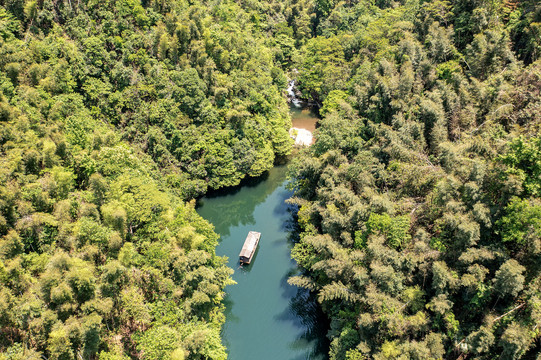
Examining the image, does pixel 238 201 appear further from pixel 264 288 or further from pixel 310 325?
pixel 310 325

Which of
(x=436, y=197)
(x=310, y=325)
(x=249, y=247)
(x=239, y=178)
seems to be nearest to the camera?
(x=436, y=197)

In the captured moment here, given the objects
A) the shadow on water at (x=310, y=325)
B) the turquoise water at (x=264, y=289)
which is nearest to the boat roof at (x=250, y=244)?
the turquoise water at (x=264, y=289)

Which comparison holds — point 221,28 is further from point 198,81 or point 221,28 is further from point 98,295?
point 98,295

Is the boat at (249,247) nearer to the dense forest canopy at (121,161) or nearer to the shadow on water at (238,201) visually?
the shadow on water at (238,201)

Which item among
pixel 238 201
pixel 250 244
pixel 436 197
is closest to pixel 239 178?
pixel 238 201

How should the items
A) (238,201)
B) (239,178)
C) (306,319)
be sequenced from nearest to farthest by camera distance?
(306,319) < (239,178) < (238,201)

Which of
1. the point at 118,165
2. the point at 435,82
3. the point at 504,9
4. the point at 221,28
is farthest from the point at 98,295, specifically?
the point at 504,9

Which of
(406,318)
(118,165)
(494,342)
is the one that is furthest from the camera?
(118,165)

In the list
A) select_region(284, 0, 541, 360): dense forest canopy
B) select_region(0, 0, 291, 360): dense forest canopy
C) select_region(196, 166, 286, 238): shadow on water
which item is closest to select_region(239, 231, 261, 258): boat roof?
select_region(196, 166, 286, 238): shadow on water
